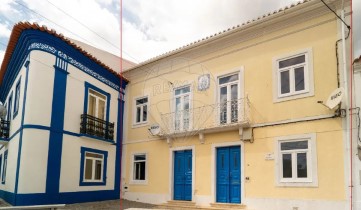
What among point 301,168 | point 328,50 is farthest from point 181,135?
point 328,50

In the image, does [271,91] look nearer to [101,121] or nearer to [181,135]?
[181,135]

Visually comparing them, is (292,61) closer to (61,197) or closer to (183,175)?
(183,175)

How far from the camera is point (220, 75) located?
39.8 ft

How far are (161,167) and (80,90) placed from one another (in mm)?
4302

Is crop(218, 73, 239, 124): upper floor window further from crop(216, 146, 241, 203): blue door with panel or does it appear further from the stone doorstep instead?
the stone doorstep

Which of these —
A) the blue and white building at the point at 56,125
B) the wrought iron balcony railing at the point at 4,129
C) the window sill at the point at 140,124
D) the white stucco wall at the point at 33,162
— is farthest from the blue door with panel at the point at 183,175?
the wrought iron balcony railing at the point at 4,129

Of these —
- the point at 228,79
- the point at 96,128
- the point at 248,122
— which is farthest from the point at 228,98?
the point at 96,128

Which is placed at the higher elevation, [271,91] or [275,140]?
[271,91]

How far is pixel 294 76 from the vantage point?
1035 cm

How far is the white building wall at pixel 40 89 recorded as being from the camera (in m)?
10.9

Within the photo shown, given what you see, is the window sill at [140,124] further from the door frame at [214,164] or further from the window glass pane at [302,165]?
the window glass pane at [302,165]

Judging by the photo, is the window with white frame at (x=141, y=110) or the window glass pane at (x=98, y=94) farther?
the window with white frame at (x=141, y=110)

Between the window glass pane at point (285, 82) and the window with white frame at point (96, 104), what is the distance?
24.1ft

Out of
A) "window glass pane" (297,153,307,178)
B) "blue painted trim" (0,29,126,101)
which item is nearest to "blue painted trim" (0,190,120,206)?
"blue painted trim" (0,29,126,101)
